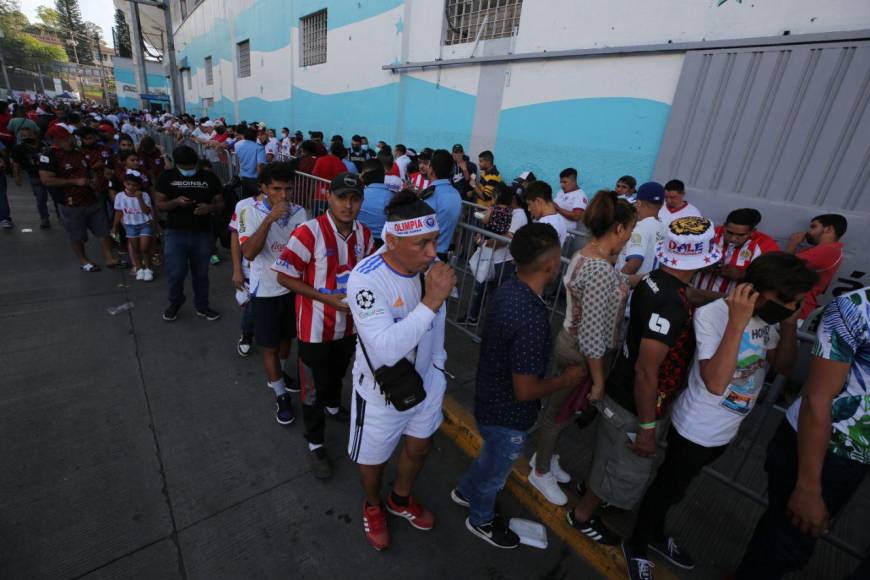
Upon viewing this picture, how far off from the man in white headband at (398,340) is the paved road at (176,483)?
30 centimetres

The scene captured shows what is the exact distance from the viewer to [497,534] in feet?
8.02

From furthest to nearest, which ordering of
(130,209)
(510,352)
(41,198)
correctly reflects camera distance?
(41,198), (130,209), (510,352)

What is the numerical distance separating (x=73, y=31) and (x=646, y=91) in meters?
115

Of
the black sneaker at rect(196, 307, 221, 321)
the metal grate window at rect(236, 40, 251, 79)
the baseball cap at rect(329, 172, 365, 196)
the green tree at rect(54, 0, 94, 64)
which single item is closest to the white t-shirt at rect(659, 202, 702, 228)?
the baseball cap at rect(329, 172, 365, 196)

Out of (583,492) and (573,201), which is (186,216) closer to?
(583,492)

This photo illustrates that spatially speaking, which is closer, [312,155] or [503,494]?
[503,494]

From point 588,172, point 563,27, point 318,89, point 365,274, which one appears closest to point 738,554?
point 365,274

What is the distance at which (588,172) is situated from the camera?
6762 millimetres

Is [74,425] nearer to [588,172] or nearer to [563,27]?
[588,172]

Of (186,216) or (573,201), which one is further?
(573,201)

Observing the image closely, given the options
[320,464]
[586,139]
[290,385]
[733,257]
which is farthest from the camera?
[586,139]

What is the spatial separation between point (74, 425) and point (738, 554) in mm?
4735

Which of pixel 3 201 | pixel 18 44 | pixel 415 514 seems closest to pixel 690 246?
pixel 415 514

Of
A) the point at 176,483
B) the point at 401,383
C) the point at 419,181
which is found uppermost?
the point at 419,181
